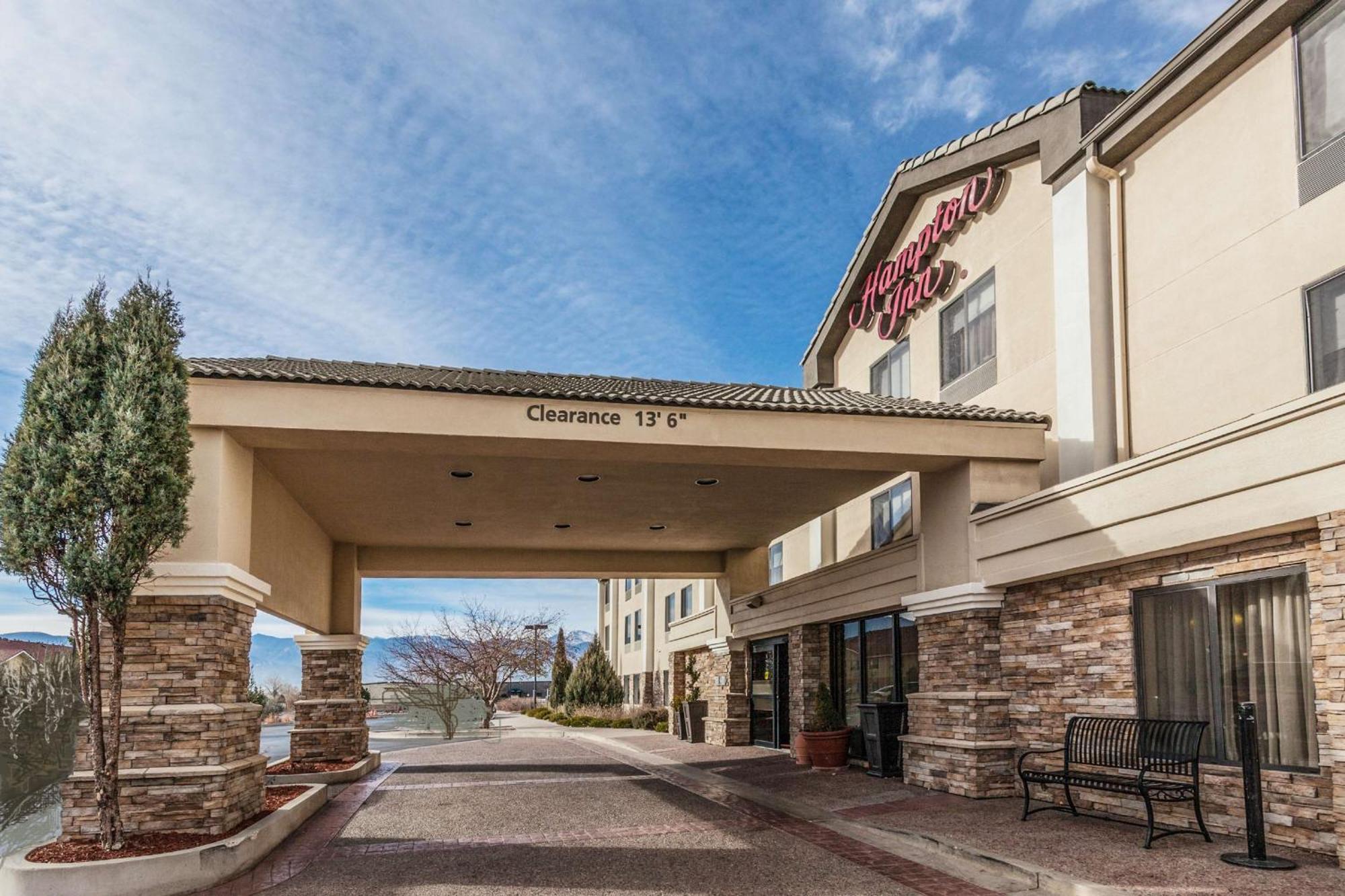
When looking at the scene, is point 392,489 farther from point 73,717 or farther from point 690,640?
point 690,640

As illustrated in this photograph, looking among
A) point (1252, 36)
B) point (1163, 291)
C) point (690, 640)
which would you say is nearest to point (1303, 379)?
point (1163, 291)

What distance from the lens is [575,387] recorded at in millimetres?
14844

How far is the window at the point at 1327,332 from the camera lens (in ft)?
33.9

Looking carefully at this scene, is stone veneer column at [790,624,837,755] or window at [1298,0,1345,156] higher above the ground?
window at [1298,0,1345,156]

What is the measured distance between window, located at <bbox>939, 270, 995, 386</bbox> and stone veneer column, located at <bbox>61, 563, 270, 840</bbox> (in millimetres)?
10897

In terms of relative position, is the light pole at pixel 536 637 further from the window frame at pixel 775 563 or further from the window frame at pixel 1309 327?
the window frame at pixel 1309 327

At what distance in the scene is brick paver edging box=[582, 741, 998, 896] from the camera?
8562 millimetres

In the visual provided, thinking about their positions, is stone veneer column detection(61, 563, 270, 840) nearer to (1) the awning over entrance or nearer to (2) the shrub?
(1) the awning over entrance


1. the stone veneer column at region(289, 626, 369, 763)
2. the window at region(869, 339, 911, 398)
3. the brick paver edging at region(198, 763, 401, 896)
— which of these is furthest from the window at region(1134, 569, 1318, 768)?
the stone veneer column at region(289, 626, 369, 763)

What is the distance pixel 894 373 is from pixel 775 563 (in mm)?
6901

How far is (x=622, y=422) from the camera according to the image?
12609mm

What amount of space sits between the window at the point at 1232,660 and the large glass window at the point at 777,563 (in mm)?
13602

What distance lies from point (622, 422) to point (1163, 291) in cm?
641

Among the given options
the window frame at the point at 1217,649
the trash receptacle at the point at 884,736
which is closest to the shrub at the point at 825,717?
the trash receptacle at the point at 884,736
